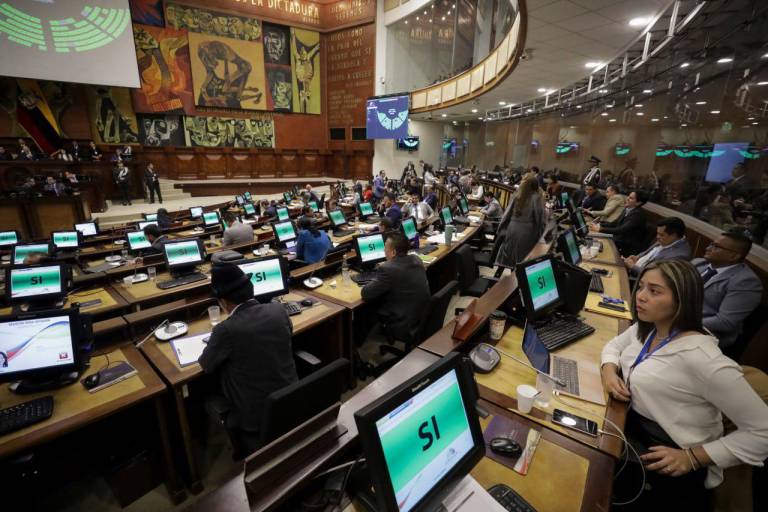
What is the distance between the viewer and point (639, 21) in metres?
4.67

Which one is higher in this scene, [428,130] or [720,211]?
Answer: [428,130]

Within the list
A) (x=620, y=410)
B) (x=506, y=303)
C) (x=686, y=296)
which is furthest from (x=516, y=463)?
(x=506, y=303)

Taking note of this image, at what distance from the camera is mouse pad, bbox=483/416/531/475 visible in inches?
56.7

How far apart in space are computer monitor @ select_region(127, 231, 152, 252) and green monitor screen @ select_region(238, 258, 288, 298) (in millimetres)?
2860

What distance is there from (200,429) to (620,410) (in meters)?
3.13

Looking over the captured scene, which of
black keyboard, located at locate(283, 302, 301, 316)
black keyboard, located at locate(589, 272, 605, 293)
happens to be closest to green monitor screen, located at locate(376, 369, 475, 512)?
black keyboard, located at locate(283, 302, 301, 316)

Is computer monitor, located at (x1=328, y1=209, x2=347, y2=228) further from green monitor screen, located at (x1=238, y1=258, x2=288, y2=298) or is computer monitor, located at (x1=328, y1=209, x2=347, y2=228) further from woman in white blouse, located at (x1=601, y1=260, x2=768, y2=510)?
woman in white blouse, located at (x1=601, y1=260, x2=768, y2=510)

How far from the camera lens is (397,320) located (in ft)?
11.0

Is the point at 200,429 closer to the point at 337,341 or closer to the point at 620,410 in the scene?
the point at 337,341

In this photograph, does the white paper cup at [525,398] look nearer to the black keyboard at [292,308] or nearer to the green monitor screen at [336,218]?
the black keyboard at [292,308]

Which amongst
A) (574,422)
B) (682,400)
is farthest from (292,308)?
(682,400)

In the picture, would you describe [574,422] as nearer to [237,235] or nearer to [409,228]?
[409,228]

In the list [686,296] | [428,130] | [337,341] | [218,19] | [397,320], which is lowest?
[337,341]

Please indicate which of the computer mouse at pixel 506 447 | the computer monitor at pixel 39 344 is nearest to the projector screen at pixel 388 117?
the computer monitor at pixel 39 344
